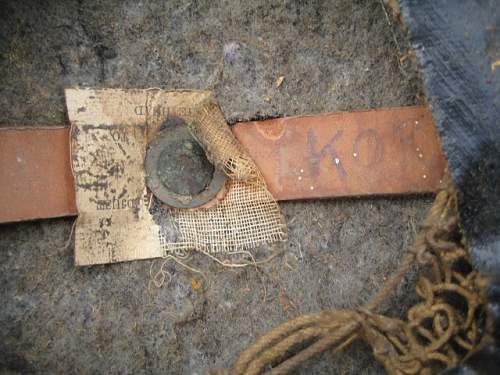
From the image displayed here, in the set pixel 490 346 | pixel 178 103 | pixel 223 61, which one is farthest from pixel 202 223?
pixel 490 346

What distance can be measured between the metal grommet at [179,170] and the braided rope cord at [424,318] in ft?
1.24

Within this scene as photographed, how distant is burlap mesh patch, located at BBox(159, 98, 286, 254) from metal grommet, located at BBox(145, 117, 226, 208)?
0.08ft

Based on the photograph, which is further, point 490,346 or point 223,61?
point 223,61

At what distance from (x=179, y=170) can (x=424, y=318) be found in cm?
63

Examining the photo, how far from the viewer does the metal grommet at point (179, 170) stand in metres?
1.19

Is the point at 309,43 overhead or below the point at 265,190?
overhead

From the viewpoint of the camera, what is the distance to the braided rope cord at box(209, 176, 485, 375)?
0.95 meters

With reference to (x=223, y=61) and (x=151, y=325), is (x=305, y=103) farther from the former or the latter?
(x=151, y=325)

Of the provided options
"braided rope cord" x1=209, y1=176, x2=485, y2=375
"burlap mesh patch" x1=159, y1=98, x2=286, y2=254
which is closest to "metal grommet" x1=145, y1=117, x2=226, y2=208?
"burlap mesh patch" x1=159, y1=98, x2=286, y2=254

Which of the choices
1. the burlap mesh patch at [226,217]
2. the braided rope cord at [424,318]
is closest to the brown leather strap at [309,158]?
the burlap mesh patch at [226,217]

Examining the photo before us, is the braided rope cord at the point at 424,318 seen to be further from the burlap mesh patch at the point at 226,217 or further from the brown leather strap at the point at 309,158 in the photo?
the burlap mesh patch at the point at 226,217

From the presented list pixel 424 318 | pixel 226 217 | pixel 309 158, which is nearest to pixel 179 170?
pixel 226 217

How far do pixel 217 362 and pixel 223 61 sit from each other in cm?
71

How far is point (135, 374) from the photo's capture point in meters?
1.15
